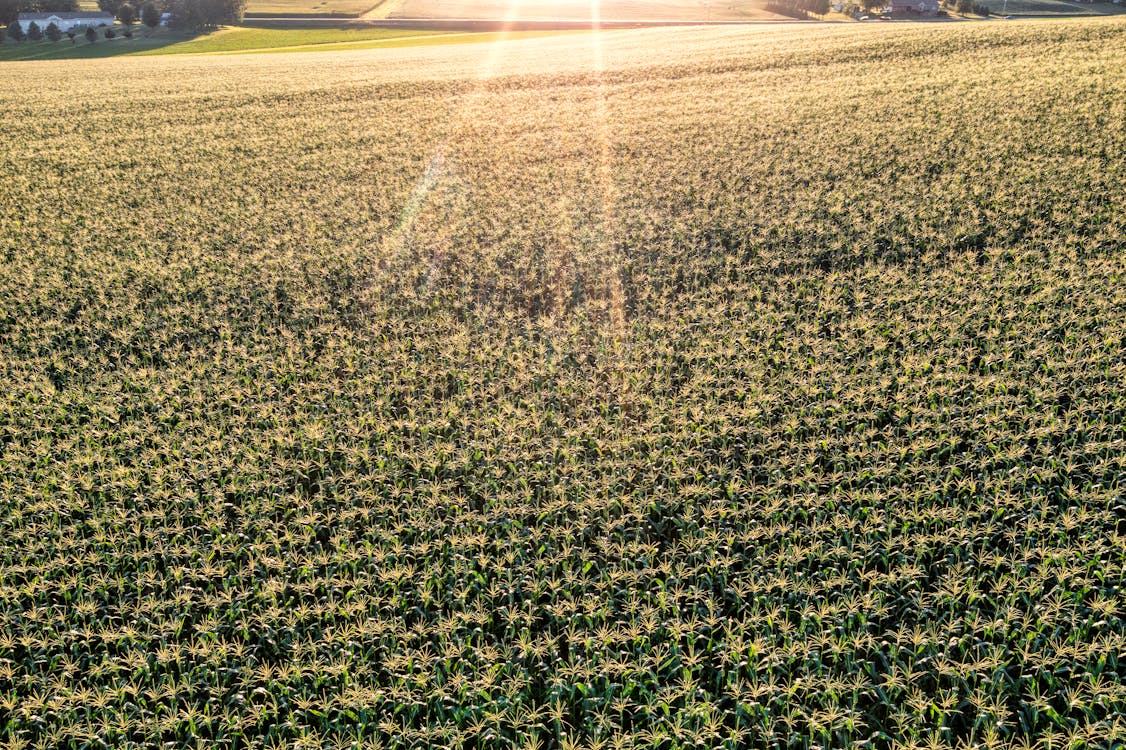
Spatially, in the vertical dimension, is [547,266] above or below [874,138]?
below

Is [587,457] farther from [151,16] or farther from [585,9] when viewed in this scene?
[585,9]

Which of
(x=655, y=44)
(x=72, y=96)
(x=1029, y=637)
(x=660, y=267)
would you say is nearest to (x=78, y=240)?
(x=660, y=267)

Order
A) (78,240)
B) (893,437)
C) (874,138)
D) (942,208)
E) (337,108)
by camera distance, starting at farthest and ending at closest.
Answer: (337,108) < (874,138) < (78,240) < (942,208) < (893,437)

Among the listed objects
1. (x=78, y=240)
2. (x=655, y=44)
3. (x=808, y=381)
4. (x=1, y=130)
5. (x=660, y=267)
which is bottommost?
(x=808, y=381)

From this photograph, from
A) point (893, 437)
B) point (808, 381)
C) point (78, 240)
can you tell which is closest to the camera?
point (893, 437)

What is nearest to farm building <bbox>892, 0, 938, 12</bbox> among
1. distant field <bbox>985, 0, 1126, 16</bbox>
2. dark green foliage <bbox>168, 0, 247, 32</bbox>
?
distant field <bbox>985, 0, 1126, 16</bbox>

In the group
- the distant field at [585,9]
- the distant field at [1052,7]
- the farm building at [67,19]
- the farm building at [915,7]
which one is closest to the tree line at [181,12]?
the farm building at [67,19]

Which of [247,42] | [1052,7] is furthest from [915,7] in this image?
[247,42]

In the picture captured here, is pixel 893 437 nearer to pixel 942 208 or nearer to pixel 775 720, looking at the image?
pixel 775 720

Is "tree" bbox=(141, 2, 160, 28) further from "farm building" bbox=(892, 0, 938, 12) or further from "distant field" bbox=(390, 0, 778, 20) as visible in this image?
"farm building" bbox=(892, 0, 938, 12)
